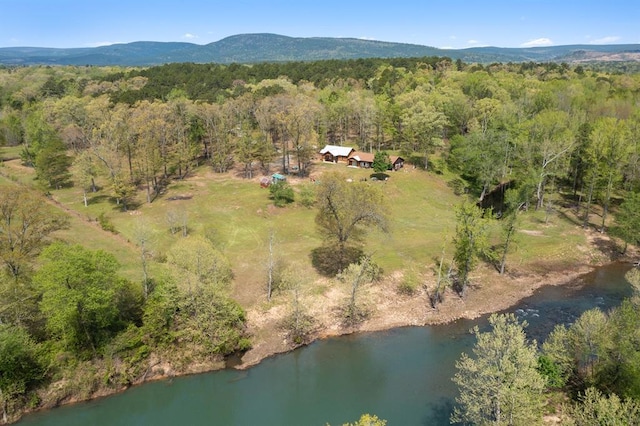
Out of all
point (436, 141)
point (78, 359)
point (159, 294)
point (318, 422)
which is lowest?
point (318, 422)

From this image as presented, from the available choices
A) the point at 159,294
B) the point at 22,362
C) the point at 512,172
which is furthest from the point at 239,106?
the point at 22,362

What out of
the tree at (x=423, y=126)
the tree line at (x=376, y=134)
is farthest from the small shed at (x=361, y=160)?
the tree at (x=423, y=126)

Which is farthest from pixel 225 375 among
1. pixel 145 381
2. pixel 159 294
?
pixel 159 294

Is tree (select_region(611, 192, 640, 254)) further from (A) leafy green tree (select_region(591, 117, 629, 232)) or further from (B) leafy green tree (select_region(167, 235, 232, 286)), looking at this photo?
(B) leafy green tree (select_region(167, 235, 232, 286))

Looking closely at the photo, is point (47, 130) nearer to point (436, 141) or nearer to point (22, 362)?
point (22, 362)

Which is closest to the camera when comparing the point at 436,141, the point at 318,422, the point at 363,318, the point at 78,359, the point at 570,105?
the point at 318,422

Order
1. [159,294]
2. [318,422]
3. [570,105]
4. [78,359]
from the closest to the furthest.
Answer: [318,422], [78,359], [159,294], [570,105]

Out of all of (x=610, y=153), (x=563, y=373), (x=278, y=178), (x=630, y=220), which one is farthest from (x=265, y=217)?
(x=610, y=153)

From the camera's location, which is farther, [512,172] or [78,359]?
[512,172]

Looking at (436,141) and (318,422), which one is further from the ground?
(436,141)
